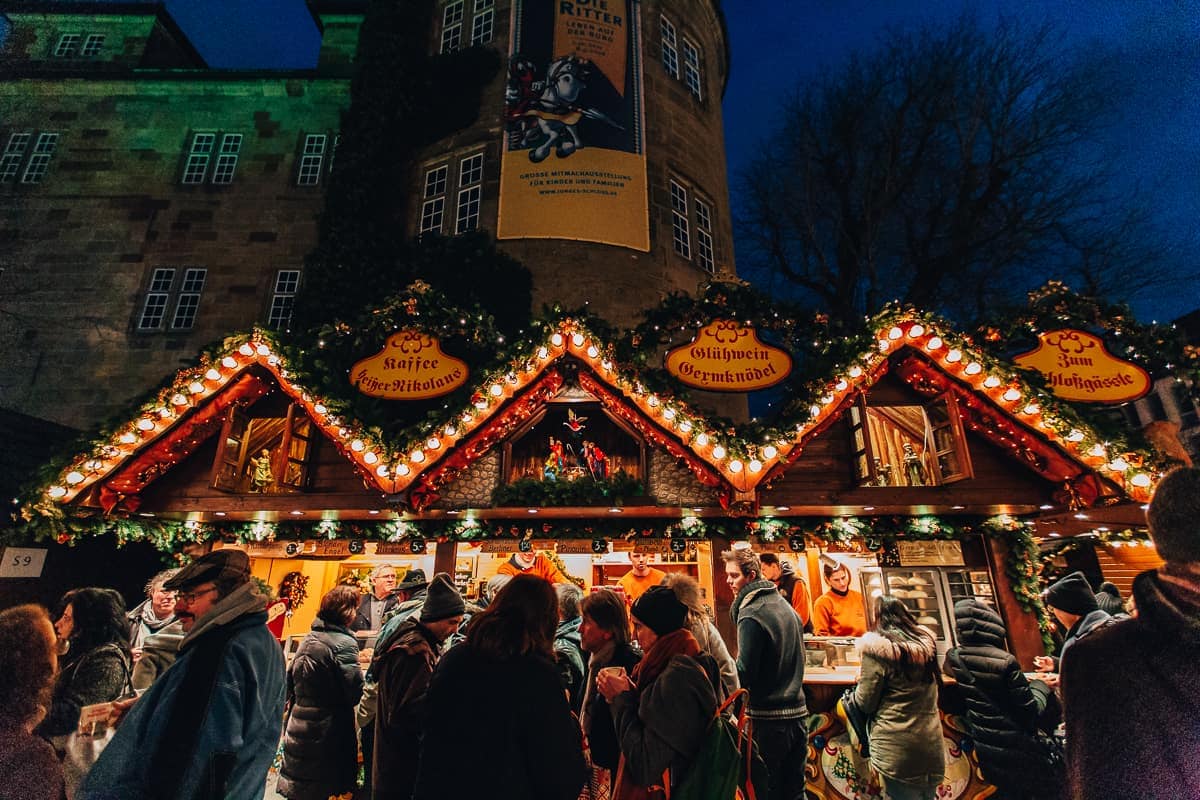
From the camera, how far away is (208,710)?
8.66 ft

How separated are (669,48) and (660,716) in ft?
64.9

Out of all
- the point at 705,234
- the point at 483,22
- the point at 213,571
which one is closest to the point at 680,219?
the point at 705,234

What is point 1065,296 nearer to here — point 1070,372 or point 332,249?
point 1070,372

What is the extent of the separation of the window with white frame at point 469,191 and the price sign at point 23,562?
423 inches

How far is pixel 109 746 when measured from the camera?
253 cm

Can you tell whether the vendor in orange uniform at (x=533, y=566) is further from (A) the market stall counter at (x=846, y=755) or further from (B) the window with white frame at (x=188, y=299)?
(B) the window with white frame at (x=188, y=299)

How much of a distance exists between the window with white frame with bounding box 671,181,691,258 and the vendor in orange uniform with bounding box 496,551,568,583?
34.3ft

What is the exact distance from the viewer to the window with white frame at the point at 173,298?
14852 mm

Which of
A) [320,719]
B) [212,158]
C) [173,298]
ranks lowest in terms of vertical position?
[320,719]

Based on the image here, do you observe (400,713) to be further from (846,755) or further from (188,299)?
(188,299)

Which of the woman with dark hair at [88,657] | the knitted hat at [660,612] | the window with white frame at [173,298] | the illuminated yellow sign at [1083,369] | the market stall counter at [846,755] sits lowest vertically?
the market stall counter at [846,755]

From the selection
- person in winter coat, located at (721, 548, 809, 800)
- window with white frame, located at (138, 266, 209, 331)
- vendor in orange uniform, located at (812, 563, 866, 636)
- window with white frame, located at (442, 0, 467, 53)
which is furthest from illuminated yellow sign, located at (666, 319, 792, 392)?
window with white frame, located at (442, 0, 467, 53)

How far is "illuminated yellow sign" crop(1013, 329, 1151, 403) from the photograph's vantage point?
736 cm

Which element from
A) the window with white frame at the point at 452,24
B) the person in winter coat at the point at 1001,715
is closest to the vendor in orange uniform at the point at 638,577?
the person in winter coat at the point at 1001,715
